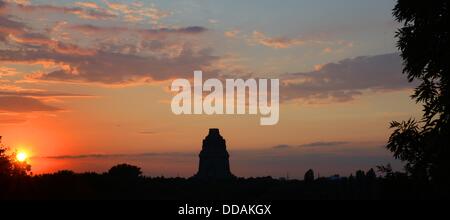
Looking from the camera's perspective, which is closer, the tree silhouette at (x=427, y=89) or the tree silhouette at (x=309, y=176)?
the tree silhouette at (x=427, y=89)

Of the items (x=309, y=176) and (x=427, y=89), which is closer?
(x=427, y=89)

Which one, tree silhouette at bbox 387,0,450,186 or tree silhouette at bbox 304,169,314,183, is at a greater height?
tree silhouette at bbox 304,169,314,183

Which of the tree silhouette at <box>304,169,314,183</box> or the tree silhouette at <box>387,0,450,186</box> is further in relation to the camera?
the tree silhouette at <box>304,169,314,183</box>

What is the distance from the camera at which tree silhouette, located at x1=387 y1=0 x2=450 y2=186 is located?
24094 mm

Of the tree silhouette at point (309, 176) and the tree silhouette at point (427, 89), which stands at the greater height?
the tree silhouette at point (309, 176)

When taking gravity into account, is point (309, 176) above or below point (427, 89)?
above

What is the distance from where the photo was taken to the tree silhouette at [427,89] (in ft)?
79.0

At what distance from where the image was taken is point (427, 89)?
25875 mm

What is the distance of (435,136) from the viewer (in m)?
24.2
